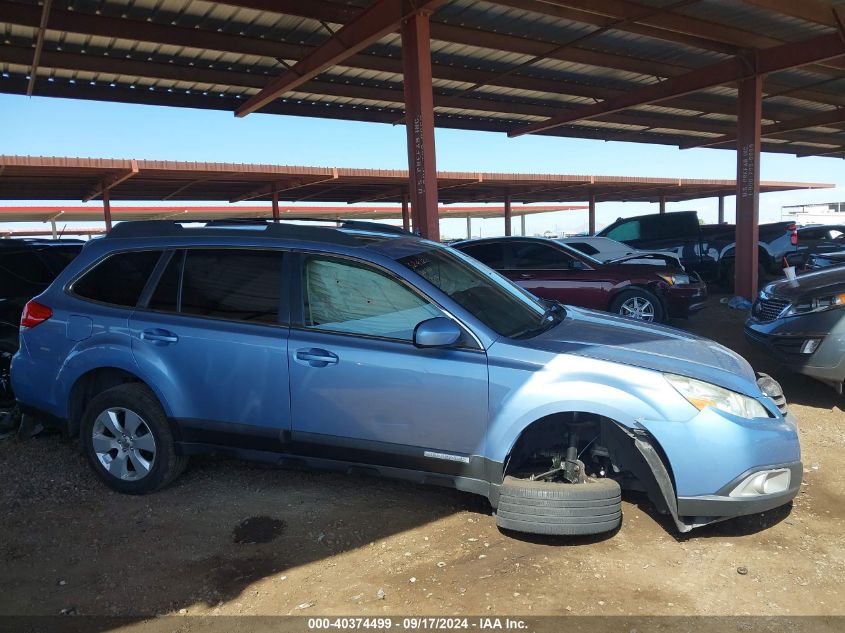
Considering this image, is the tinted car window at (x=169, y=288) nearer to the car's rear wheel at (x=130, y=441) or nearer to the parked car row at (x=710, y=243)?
the car's rear wheel at (x=130, y=441)

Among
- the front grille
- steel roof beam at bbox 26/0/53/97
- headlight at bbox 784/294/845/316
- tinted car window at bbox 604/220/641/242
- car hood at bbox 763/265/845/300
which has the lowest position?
the front grille

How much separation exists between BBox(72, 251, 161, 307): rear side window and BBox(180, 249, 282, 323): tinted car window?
0.64 ft

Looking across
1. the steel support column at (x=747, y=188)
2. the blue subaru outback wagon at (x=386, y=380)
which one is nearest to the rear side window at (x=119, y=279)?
the blue subaru outback wagon at (x=386, y=380)

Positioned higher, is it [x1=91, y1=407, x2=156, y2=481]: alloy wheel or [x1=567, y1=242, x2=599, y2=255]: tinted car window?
[x1=567, y1=242, x2=599, y2=255]: tinted car window

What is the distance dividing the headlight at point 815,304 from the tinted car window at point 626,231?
10.1 meters

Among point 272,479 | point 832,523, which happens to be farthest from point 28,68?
point 832,523

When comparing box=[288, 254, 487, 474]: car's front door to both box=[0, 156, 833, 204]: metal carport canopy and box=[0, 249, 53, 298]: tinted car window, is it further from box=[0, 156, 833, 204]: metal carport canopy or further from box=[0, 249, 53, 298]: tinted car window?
box=[0, 156, 833, 204]: metal carport canopy

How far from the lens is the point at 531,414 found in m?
3.33

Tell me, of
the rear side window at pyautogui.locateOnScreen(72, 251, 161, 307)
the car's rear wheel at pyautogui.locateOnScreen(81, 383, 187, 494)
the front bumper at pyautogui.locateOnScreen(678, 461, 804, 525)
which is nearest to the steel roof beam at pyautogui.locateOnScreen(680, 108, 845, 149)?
the front bumper at pyautogui.locateOnScreen(678, 461, 804, 525)

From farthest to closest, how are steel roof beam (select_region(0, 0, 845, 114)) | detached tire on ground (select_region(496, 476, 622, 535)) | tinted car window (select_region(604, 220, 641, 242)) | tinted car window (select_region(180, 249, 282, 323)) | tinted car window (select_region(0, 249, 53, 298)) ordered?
tinted car window (select_region(604, 220, 641, 242)), steel roof beam (select_region(0, 0, 845, 114)), tinted car window (select_region(0, 249, 53, 298)), tinted car window (select_region(180, 249, 282, 323)), detached tire on ground (select_region(496, 476, 622, 535))

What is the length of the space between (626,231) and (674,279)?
696 cm

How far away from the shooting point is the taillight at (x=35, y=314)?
4.29 meters

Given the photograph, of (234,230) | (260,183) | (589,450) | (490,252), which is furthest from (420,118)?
(260,183)

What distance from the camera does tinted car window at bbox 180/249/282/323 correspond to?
12.7ft
